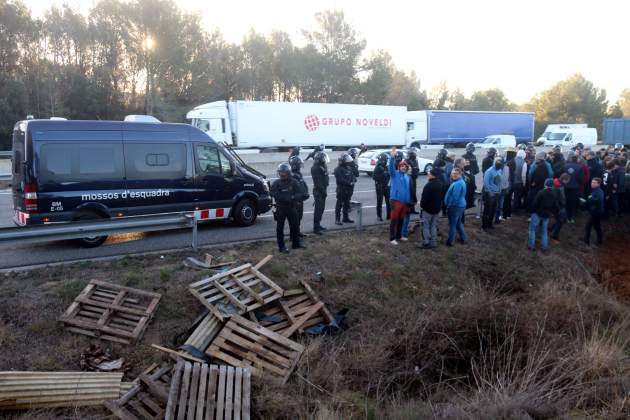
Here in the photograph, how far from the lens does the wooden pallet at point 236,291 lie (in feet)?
Result: 23.3

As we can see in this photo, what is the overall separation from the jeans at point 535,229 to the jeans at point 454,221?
6.14 ft

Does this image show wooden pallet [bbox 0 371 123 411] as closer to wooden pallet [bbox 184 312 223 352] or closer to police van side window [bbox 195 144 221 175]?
wooden pallet [bbox 184 312 223 352]

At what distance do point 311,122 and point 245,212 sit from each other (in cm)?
2338

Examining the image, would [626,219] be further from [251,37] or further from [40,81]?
[251,37]

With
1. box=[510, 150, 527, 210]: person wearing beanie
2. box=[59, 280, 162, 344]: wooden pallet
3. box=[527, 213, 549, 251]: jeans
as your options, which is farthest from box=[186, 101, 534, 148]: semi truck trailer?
box=[59, 280, 162, 344]: wooden pallet

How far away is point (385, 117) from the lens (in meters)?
37.2

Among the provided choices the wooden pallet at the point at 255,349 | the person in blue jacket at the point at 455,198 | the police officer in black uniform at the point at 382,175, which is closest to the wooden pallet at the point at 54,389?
→ the wooden pallet at the point at 255,349

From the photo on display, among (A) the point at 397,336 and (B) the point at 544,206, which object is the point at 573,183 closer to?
(B) the point at 544,206

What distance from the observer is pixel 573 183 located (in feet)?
43.8

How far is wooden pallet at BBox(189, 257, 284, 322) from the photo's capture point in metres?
7.09

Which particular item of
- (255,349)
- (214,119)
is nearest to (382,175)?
(255,349)

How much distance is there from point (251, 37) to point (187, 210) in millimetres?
43787

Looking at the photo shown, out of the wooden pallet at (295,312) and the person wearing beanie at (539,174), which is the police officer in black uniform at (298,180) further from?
the person wearing beanie at (539,174)

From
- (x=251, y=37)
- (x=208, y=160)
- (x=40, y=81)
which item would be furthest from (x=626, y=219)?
(x=251, y=37)
